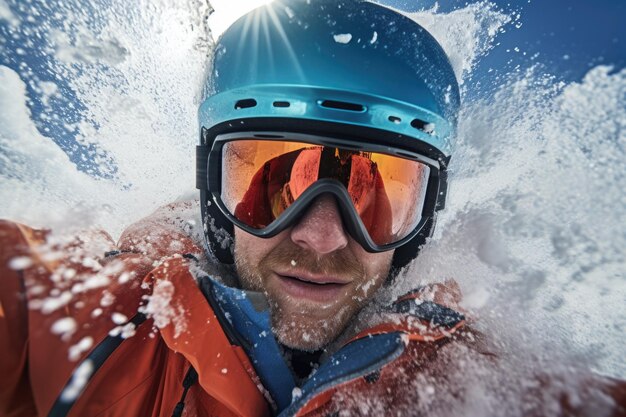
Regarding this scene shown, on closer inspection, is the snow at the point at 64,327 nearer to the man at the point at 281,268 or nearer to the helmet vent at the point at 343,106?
the man at the point at 281,268

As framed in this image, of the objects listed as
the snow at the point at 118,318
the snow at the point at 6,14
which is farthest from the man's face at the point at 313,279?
the snow at the point at 6,14

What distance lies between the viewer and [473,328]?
1404mm

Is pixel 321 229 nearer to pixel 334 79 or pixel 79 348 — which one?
pixel 334 79

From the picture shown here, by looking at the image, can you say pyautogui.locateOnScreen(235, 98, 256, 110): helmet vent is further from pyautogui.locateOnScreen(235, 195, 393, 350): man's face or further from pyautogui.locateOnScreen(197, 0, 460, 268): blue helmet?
pyautogui.locateOnScreen(235, 195, 393, 350): man's face

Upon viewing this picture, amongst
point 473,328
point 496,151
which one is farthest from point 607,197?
point 473,328

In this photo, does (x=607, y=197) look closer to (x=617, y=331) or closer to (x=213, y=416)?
(x=617, y=331)

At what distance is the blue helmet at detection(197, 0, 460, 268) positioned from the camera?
1.70 m

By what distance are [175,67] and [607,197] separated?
3.77 m

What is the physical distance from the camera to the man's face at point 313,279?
167 centimetres

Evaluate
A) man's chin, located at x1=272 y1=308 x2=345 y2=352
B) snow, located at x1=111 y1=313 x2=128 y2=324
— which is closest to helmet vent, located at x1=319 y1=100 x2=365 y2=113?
man's chin, located at x1=272 y1=308 x2=345 y2=352

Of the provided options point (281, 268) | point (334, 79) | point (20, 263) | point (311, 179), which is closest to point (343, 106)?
point (334, 79)

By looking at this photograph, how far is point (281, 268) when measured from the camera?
171 centimetres

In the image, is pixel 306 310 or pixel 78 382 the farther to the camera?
pixel 306 310

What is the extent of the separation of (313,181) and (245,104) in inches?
24.7
